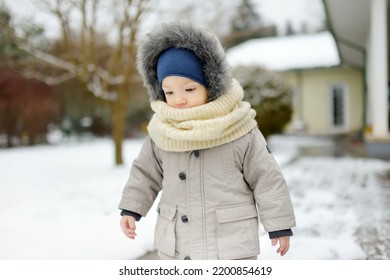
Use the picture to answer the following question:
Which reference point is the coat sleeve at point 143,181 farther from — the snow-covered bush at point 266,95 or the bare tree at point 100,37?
the snow-covered bush at point 266,95

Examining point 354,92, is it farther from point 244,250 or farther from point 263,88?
point 244,250

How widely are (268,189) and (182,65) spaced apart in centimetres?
49

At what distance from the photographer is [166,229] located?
1.45 metres

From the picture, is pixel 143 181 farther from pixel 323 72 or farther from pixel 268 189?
pixel 323 72

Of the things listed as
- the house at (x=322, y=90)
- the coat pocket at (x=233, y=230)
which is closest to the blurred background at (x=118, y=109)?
the house at (x=322, y=90)

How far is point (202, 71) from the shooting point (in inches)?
55.0

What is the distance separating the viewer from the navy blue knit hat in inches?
53.9

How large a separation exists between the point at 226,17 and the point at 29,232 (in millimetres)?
4453

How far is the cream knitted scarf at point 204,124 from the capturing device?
4.37 ft

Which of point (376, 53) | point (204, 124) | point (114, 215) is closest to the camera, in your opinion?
point (204, 124)

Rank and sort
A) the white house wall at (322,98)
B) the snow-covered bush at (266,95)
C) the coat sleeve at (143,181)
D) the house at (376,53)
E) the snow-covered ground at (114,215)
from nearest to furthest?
the coat sleeve at (143,181) → the snow-covered ground at (114,215) → the house at (376,53) → the snow-covered bush at (266,95) → the white house wall at (322,98)

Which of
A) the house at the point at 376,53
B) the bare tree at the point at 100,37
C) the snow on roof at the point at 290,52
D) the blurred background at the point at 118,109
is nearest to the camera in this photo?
the blurred background at the point at 118,109

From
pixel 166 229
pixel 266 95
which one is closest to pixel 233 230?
pixel 166 229

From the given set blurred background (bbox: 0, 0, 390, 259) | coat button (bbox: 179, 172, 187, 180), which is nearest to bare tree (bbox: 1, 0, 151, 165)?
blurred background (bbox: 0, 0, 390, 259)
